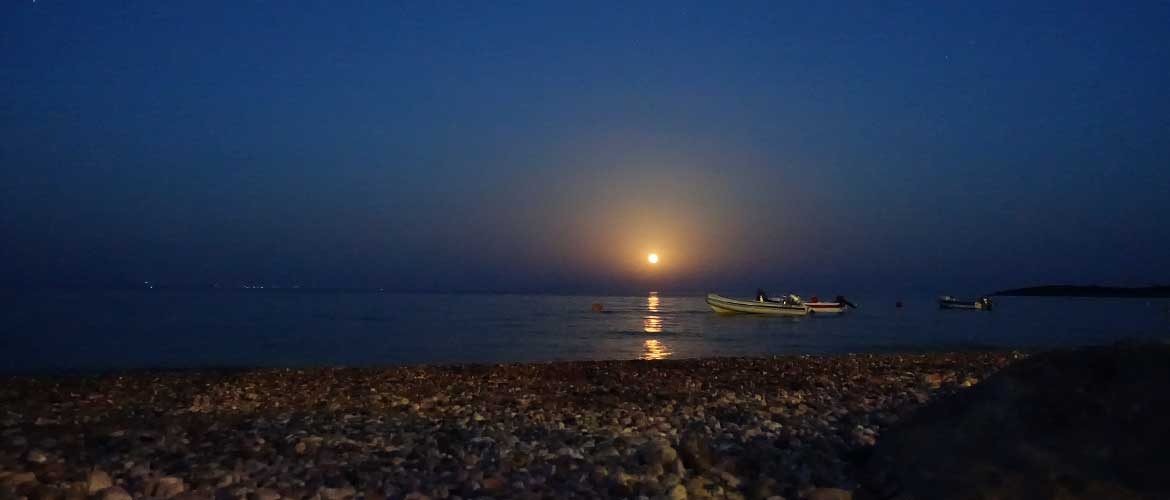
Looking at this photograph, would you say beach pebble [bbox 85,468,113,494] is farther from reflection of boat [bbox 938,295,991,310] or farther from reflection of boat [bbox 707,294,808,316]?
reflection of boat [bbox 938,295,991,310]

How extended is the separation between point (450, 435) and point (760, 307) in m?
61.4

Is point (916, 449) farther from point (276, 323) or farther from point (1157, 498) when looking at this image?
point (276, 323)

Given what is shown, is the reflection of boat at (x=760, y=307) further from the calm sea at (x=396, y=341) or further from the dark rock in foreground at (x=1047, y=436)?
the dark rock in foreground at (x=1047, y=436)

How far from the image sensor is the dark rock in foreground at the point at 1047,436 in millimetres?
6102

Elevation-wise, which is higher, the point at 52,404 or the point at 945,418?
the point at 945,418

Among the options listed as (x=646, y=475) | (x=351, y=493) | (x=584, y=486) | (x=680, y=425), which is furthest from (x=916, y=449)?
(x=351, y=493)

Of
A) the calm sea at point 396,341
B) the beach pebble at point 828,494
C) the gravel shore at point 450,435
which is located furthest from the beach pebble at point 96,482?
the calm sea at point 396,341

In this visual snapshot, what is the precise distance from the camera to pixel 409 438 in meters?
9.79

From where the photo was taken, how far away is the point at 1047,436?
6.59 meters

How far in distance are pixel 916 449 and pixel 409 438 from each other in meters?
5.58

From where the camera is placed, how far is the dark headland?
6.48m

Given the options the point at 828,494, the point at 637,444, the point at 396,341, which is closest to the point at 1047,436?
the point at 828,494

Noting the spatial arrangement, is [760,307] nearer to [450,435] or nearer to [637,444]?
[450,435]

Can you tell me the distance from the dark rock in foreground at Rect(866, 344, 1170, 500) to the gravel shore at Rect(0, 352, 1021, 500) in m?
0.66
